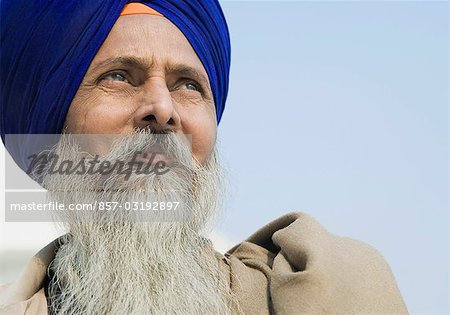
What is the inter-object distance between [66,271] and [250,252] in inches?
22.2

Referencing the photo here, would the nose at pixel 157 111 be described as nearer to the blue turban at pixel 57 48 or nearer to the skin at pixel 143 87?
the skin at pixel 143 87

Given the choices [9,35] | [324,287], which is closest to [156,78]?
[9,35]

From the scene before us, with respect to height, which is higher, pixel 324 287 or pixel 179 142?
pixel 179 142

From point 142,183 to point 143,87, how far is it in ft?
1.01

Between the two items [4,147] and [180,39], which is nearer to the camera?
[180,39]

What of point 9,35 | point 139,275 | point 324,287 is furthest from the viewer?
point 9,35

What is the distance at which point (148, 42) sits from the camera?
2438 mm

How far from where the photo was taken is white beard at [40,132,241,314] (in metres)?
2.24

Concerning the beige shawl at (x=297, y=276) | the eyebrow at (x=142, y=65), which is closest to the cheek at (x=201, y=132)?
the eyebrow at (x=142, y=65)

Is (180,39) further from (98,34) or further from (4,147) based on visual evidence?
(4,147)

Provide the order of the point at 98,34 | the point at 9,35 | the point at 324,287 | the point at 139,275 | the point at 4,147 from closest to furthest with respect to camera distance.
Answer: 1. the point at 324,287
2. the point at 139,275
3. the point at 98,34
4. the point at 9,35
5. the point at 4,147

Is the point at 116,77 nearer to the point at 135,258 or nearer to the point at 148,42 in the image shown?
the point at 148,42

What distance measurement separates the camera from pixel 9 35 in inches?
103

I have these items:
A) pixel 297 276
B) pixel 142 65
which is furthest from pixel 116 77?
pixel 297 276
